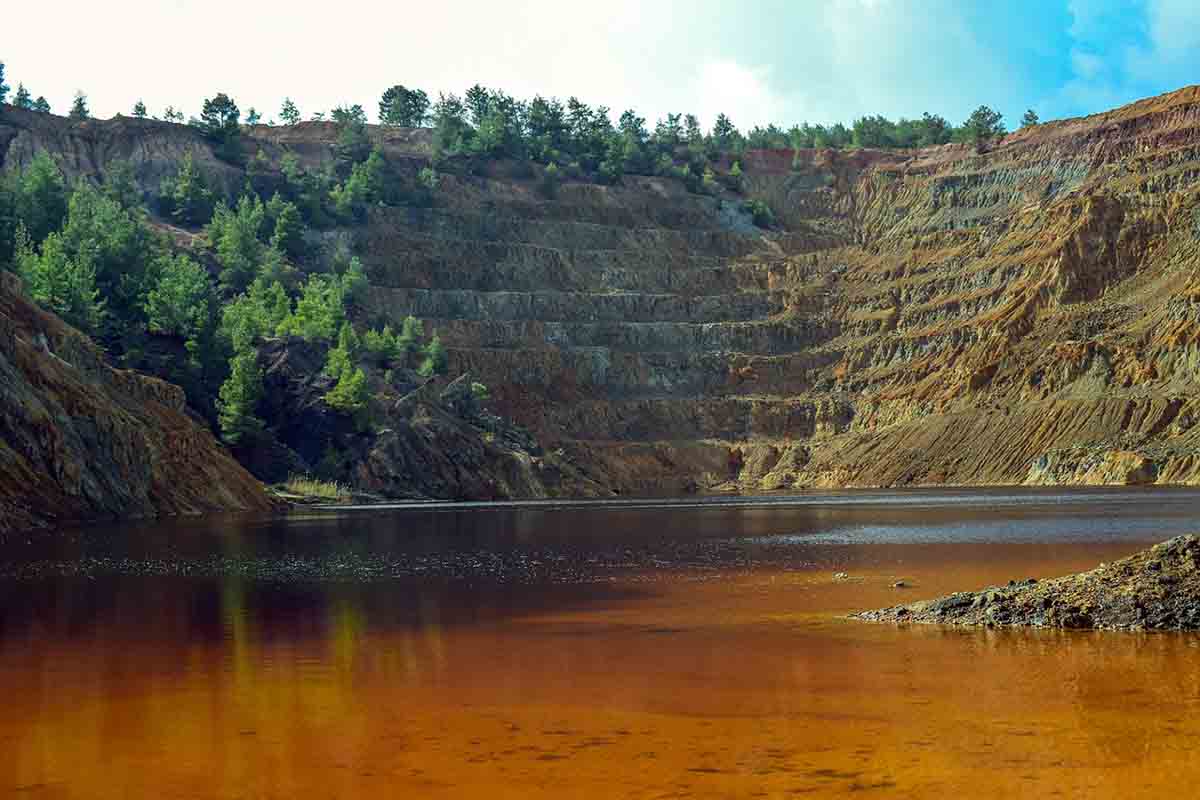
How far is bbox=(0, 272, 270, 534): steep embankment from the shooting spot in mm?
61031

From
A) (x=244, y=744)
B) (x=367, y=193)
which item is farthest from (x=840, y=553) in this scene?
(x=367, y=193)

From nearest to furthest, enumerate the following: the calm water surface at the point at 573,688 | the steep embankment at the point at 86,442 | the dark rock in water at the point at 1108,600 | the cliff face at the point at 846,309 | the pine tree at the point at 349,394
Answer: the calm water surface at the point at 573,688 < the dark rock in water at the point at 1108,600 < the steep embankment at the point at 86,442 < the pine tree at the point at 349,394 < the cliff face at the point at 846,309

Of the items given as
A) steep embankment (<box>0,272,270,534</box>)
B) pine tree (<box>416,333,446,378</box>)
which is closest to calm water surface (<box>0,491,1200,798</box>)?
steep embankment (<box>0,272,270,534</box>)

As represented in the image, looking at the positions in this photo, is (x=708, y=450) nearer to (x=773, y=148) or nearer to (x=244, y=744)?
(x=773, y=148)

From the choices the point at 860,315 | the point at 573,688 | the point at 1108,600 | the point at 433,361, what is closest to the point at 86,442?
the point at 573,688

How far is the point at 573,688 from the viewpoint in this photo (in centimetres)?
1766

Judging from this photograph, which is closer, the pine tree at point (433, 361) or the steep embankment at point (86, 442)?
the steep embankment at point (86, 442)

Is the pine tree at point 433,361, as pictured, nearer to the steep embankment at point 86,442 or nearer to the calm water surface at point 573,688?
the steep embankment at point 86,442

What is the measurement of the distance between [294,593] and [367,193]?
128561mm

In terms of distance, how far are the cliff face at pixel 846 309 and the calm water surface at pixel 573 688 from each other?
8340cm

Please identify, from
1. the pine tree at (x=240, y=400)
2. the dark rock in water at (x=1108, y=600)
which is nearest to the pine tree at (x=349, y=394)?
the pine tree at (x=240, y=400)

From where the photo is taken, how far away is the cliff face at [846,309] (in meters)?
115

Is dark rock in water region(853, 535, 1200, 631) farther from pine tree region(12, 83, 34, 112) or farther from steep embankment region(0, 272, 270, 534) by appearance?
pine tree region(12, 83, 34, 112)

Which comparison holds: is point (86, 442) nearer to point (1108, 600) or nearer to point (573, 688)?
point (573, 688)
